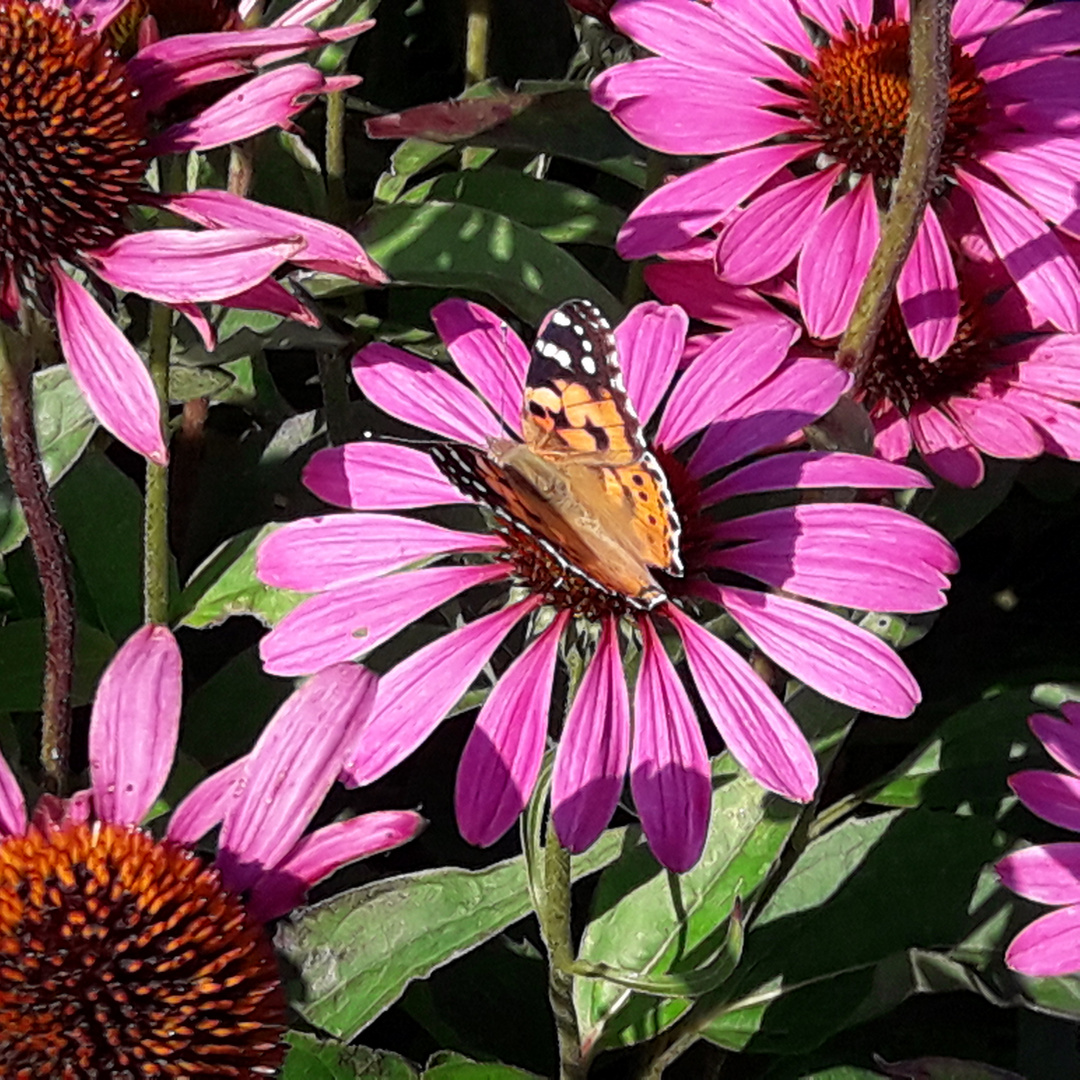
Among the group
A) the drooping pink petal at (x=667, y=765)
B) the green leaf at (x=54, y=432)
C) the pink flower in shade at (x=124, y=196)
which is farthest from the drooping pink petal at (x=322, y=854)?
the green leaf at (x=54, y=432)

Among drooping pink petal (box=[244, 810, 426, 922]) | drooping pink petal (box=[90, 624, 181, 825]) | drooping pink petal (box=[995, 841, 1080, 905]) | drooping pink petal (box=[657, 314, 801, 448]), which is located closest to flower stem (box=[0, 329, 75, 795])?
drooping pink petal (box=[90, 624, 181, 825])

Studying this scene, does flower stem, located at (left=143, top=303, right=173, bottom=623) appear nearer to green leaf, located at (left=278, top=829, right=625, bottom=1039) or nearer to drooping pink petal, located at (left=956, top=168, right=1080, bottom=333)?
green leaf, located at (left=278, top=829, right=625, bottom=1039)

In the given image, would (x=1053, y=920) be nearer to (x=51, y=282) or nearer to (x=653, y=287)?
(x=653, y=287)

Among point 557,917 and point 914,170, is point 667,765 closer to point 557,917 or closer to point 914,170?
point 557,917

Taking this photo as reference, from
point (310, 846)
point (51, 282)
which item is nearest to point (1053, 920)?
point (310, 846)

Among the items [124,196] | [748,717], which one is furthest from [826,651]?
[124,196]
